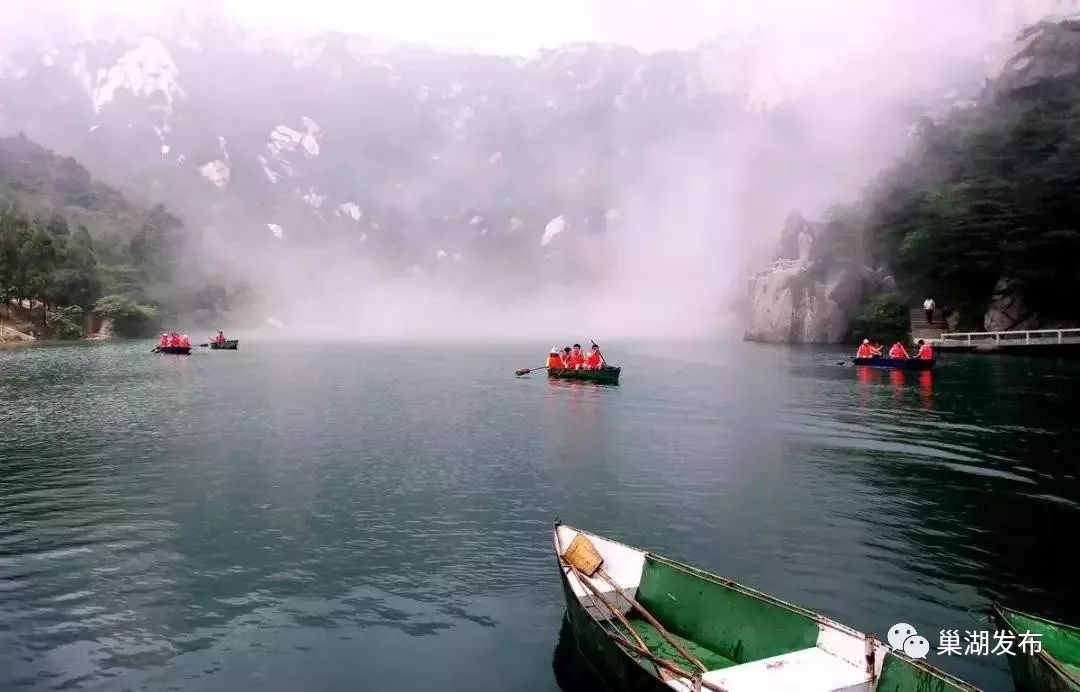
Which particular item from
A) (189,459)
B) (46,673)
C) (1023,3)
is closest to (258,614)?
(46,673)

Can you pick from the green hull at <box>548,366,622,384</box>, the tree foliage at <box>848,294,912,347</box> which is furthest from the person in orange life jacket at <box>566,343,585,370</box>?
the tree foliage at <box>848,294,912,347</box>

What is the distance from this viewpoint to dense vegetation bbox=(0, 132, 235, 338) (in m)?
126

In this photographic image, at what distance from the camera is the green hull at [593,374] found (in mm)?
58469

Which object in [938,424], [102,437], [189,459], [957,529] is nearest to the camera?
[957,529]

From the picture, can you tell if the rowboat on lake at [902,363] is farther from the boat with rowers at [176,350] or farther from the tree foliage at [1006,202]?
the boat with rowers at [176,350]


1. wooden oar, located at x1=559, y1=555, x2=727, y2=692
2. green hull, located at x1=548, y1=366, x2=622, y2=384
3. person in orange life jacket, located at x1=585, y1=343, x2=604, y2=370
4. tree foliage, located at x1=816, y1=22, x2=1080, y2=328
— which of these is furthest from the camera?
tree foliage, located at x1=816, y1=22, x2=1080, y2=328

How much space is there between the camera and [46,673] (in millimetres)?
13766

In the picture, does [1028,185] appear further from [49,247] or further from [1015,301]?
[49,247]

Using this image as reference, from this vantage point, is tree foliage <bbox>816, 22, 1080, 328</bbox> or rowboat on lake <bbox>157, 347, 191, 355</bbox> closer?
tree foliage <bbox>816, 22, 1080, 328</bbox>

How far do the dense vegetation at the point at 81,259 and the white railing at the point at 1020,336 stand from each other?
132838 millimetres

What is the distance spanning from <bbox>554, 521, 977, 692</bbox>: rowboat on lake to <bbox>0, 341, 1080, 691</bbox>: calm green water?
1752mm

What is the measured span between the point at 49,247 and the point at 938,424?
137988 mm

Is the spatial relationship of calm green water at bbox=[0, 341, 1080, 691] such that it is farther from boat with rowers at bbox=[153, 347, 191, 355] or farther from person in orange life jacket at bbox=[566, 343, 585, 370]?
boat with rowers at bbox=[153, 347, 191, 355]

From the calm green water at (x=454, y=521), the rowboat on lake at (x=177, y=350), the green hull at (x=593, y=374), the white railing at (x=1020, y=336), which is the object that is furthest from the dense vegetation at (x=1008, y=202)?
the rowboat on lake at (x=177, y=350)
